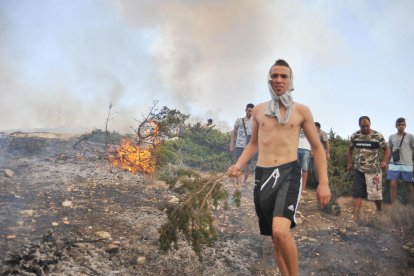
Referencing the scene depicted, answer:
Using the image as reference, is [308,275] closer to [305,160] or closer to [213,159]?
[305,160]

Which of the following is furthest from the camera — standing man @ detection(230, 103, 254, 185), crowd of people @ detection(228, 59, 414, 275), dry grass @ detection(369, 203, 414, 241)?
standing man @ detection(230, 103, 254, 185)

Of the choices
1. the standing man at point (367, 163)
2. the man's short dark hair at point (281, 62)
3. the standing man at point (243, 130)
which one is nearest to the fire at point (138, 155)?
the standing man at point (243, 130)

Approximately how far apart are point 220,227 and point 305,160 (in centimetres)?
301

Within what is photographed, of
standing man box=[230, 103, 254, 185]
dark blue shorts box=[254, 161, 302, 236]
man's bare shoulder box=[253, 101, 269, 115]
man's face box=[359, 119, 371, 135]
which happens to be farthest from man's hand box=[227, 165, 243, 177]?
standing man box=[230, 103, 254, 185]

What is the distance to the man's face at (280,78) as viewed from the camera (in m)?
3.18

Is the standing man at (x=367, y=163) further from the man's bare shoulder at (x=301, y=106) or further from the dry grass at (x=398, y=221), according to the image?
the man's bare shoulder at (x=301, y=106)

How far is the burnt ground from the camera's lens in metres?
3.62

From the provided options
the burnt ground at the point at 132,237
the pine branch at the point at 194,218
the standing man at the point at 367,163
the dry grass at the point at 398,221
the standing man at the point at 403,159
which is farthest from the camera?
the standing man at the point at 403,159

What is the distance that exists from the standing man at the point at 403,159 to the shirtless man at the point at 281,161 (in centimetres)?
486

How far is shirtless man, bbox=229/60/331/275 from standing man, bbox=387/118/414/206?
486 cm

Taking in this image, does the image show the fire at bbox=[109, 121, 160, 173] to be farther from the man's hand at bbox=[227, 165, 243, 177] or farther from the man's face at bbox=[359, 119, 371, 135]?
the man's hand at bbox=[227, 165, 243, 177]

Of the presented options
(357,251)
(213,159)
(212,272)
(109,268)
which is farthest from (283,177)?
(213,159)

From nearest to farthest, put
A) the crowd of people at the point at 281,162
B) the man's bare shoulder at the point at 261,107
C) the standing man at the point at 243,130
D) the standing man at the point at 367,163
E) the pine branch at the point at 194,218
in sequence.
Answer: the crowd of people at the point at 281,162 < the pine branch at the point at 194,218 < the man's bare shoulder at the point at 261,107 < the standing man at the point at 367,163 < the standing man at the point at 243,130

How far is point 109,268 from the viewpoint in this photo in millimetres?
3531
